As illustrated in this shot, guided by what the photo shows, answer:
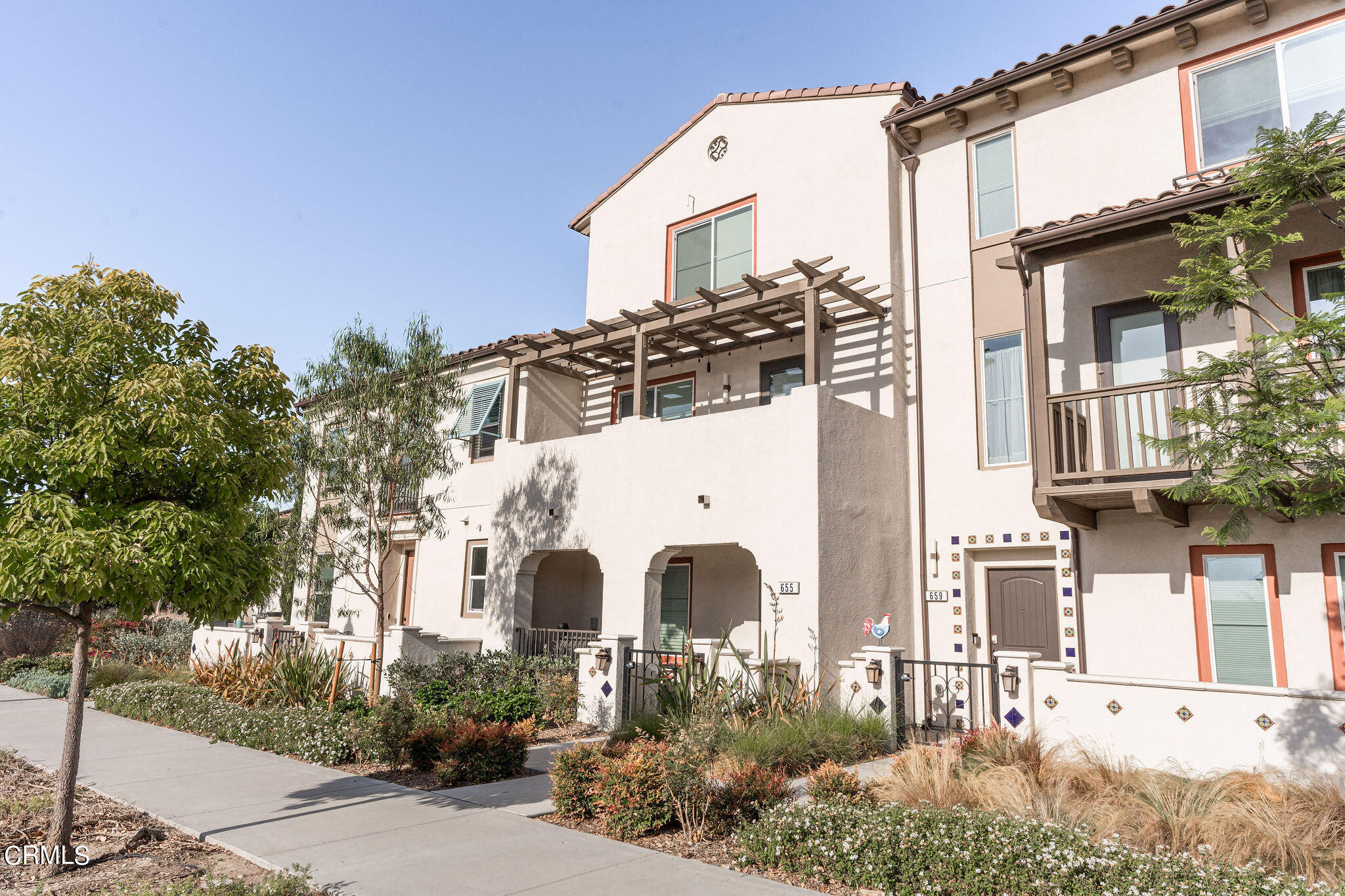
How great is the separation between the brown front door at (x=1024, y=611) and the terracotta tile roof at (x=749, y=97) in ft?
27.6

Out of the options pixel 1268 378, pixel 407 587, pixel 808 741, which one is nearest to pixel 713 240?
pixel 808 741

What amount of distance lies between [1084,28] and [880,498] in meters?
7.75

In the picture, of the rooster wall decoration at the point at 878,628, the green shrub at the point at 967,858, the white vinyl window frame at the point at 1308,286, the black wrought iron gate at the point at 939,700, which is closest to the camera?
the green shrub at the point at 967,858

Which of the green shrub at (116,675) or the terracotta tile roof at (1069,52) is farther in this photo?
the green shrub at (116,675)

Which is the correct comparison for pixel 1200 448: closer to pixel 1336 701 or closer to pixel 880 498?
pixel 1336 701

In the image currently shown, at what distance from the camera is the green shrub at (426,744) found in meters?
9.55

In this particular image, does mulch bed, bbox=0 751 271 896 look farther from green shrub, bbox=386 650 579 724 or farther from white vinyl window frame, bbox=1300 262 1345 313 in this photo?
white vinyl window frame, bbox=1300 262 1345 313

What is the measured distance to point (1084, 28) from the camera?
12438 millimetres

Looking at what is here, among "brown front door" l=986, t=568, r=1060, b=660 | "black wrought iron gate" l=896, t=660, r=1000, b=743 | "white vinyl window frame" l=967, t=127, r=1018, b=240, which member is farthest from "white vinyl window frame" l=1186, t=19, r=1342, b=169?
"black wrought iron gate" l=896, t=660, r=1000, b=743

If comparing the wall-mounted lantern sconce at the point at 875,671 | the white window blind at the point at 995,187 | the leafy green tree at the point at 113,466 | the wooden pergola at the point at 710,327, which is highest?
the white window blind at the point at 995,187

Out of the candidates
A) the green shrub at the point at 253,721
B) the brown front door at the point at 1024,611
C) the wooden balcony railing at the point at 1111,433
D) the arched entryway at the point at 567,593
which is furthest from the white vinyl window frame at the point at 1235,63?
the green shrub at the point at 253,721

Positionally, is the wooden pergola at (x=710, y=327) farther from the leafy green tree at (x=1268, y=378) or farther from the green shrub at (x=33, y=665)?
the green shrub at (x=33, y=665)

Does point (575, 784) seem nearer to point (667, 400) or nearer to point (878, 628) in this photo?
point (878, 628)

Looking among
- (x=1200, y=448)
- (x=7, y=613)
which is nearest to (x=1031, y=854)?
(x=1200, y=448)
